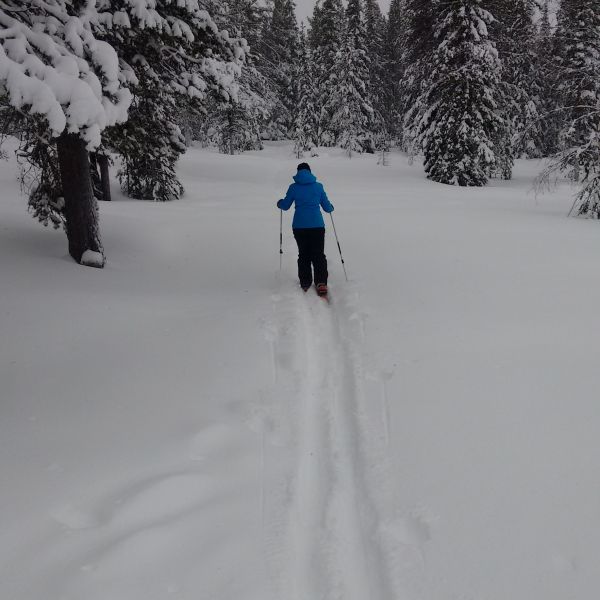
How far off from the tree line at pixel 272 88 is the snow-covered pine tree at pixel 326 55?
0.16 metres

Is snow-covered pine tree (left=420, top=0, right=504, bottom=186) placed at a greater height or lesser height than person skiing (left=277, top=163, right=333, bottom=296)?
greater

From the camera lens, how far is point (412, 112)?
990 inches

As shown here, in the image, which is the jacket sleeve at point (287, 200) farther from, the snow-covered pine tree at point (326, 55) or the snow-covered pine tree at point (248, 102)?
the snow-covered pine tree at point (326, 55)

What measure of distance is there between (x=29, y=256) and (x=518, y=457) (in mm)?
7460

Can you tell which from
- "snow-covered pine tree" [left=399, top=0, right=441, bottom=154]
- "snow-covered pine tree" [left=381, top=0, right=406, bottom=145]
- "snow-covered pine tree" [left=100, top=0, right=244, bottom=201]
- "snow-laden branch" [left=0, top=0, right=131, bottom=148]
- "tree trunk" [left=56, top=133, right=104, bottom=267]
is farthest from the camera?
"snow-covered pine tree" [left=381, top=0, right=406, bottom=145]

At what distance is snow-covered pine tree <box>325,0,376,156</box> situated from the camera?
38219 mm

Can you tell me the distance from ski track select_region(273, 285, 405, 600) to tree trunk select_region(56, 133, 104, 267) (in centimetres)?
385

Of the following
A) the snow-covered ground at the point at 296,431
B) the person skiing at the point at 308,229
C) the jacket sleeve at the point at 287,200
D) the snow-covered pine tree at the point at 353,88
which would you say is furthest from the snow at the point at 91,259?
the snow-covered pine tree at the point at 353,88

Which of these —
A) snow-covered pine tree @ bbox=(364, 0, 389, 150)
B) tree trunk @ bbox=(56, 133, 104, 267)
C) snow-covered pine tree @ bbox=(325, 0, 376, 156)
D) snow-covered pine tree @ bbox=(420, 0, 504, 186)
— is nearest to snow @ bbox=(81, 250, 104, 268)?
tree trunk @ bbox=(56, 133, 104, 267)

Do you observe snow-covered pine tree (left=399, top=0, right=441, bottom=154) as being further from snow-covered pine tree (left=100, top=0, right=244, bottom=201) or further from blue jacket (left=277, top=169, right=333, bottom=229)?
blue jacket (left=277, top=169, right=333, bottom=229)

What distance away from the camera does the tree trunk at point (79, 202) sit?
7.54 m

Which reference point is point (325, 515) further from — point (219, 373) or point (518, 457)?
point (219, 373)

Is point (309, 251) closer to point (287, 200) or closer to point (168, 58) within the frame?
point (287, 200)

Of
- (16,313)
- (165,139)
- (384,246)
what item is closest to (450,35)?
(165,139)
